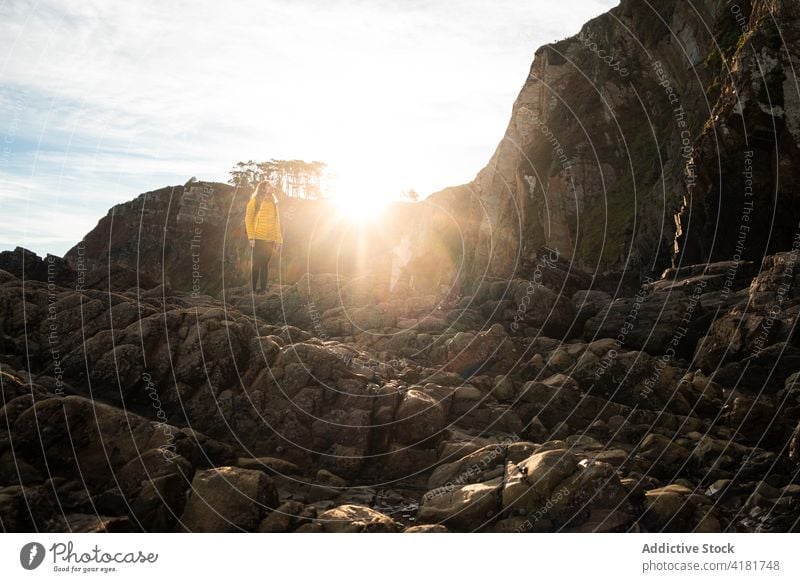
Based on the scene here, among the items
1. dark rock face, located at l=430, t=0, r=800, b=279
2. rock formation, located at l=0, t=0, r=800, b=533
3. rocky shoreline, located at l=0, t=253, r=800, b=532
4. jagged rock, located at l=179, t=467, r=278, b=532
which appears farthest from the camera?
dark rock face, located at l=430, t=0, r=800, b=279

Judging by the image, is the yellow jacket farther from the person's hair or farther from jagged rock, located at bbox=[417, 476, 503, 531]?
jagged rock, located at bbox=[417, 476, 503, 531]

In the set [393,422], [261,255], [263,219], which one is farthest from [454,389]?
[261,255]

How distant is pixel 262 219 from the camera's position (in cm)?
2561

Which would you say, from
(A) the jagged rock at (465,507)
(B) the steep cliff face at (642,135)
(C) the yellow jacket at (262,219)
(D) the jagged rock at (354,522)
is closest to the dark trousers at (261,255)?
(C) the yellow jacket at (262,219)

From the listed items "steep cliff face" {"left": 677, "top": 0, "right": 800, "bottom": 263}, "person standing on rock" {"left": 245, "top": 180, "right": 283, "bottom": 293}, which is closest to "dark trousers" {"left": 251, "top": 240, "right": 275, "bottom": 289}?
"person standing on rock" {"left": 245, "top": 180, "right": 283, "bottom": 293}

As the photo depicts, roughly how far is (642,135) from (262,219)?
5472cm

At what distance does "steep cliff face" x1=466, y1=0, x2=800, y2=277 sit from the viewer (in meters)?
35.3

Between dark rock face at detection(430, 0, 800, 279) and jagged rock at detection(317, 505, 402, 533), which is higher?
dark rock face at detection(430, 0, 800, 279)

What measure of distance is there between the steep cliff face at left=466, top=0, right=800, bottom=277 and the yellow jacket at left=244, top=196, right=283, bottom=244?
97.7 ft

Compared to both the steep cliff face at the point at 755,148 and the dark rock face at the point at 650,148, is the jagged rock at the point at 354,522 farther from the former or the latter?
the dark rock face at the point at 650,148

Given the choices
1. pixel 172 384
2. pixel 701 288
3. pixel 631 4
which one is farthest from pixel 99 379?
pixel 631 4

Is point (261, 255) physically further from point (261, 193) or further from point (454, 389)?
point (454, 389)
